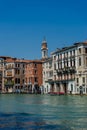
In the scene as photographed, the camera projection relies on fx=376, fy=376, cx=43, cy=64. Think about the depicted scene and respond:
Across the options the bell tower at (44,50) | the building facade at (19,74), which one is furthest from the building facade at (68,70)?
the bell tower at (44,50)

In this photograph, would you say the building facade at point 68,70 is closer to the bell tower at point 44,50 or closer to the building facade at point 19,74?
the building facade at point 19,74

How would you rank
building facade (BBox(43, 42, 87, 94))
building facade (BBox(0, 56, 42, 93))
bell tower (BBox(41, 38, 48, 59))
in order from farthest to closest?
bell tower (BBox(41, 38, 48, 59)) < building facade (BBox(0, 56, 42, 93)) < building facade (BBox(43, 42, 87, 94))

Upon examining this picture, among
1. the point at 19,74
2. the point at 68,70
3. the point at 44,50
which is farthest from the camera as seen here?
the point at 44,50

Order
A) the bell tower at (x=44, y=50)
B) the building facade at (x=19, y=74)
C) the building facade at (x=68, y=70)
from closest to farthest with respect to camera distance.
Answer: the building facade at (x=68, y=70) → the building facade at (x=19, y=74) → the bell tower at (x=44, y=50)

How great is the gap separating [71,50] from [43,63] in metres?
18.8

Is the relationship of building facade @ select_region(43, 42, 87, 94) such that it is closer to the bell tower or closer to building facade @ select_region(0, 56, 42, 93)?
building facade @ select_region(0, 56, 42, 93)

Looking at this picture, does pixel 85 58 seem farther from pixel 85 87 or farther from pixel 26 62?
pixel 26 62

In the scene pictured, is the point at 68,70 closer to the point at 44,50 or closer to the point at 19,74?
the point at 44,50

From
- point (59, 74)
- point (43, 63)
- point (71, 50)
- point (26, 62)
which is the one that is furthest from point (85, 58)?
point (26, 62)

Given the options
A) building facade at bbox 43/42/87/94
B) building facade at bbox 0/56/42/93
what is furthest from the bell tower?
building facade at bbox 43/42/87/94

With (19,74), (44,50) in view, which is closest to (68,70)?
(44,50)

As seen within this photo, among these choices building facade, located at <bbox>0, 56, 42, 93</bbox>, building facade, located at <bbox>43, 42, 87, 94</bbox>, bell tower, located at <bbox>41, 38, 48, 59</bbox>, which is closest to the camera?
building facade, located at <bbox>43, 42, 87, 94</bbox>

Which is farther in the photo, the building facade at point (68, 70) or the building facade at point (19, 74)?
the building facade at point (19, 74)

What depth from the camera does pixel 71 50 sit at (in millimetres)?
82312
